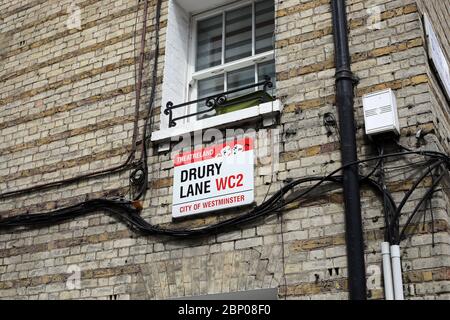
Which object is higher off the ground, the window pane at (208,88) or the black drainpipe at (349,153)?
the window pane at (208,88)

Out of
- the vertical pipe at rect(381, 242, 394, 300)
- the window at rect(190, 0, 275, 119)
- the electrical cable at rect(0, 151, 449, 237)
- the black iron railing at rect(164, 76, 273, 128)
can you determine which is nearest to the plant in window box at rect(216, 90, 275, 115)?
the black iron railing at rect(164, 76, 273, 128)

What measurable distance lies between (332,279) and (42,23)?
5254 millimetres

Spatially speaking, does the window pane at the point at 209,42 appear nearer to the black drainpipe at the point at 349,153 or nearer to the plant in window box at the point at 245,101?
the plant in window box at the point at 245,101

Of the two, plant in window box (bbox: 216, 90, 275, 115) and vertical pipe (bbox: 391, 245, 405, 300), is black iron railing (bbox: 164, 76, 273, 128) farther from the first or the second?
vertical pipe (bbox: 391, 245, 405, 300)

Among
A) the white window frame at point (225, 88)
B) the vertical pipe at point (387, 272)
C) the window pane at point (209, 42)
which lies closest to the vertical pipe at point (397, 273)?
the vertical pipe at point (387, 272)

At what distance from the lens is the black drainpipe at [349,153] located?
16.9ft

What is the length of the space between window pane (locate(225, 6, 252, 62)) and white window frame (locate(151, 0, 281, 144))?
0.18 feet

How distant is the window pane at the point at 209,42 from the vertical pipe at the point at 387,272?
10.4ft

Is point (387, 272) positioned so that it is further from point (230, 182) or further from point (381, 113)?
point (230, 182)

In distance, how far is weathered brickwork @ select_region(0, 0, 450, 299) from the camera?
5410 millimetres

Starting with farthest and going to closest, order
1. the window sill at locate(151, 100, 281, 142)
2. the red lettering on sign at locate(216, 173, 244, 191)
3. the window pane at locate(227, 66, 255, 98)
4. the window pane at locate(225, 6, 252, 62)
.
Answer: the window pane at locate(225, 6, 252, 62)
the window pane at locate(227, 66, 255, 98)
the window sill at locate(151, 100, 281, 142)
the red lettering on sign at locate(216, 173, 244, 191)

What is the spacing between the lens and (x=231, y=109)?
6.64 meters

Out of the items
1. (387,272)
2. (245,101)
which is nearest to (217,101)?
(245,101)
